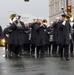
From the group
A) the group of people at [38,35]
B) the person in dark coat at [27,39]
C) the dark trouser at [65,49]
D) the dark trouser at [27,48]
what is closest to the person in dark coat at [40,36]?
the group of people at [38,35]

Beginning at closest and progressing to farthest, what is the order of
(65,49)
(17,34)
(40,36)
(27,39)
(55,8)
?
(65,49)
(17,34)
(40,36)
(27,39)
(55,8)

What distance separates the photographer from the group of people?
1922cm

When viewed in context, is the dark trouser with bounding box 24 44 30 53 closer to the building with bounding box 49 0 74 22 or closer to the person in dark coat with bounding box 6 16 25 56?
the person in dark coat with bounding box 6 16 25 56

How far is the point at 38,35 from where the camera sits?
71.1 feet

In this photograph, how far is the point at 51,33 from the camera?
76.7 feet

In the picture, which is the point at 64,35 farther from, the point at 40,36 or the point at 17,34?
the point at 17,34

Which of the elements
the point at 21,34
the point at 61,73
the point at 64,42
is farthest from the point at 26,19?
the point at 61,73

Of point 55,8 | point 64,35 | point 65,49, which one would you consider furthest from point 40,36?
point 55,8

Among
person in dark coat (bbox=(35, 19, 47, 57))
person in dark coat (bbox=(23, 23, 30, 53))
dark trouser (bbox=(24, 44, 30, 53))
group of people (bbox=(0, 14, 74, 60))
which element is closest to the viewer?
group of people (bbox=(0, 14, 74, 60))

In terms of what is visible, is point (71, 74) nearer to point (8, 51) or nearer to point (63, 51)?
point (63, 51)

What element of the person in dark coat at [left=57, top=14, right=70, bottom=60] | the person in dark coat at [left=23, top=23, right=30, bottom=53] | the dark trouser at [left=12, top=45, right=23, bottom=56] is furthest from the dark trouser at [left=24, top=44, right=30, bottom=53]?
the person in dark coat at [left=57, top=14, right=70, bottom=60]

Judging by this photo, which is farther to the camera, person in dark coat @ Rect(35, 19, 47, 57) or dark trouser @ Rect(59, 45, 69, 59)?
person in dark coat @ Rect(35, 19, 47, 57)

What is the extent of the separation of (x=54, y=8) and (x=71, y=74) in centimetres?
7080

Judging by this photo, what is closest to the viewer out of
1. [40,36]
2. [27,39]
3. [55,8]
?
[40,36]
